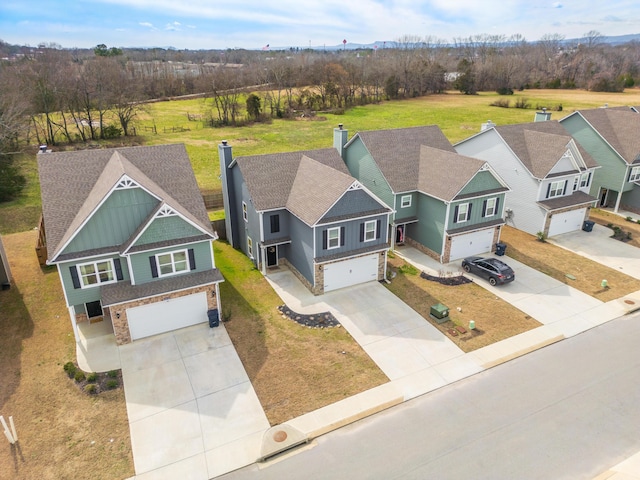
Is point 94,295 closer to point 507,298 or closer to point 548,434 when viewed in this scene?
point 548,434

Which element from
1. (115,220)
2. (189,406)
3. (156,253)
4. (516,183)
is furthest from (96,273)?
(516,183)

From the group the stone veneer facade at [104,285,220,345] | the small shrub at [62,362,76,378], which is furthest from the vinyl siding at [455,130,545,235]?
the small shrub at [62,362,76,378]

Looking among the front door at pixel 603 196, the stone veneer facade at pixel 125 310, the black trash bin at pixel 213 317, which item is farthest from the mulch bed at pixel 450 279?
the front door at pixel 603 196

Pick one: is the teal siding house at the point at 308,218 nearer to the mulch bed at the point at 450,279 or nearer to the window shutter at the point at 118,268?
the mulch bed at the point at 450,279

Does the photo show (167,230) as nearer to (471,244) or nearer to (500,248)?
(471,244)

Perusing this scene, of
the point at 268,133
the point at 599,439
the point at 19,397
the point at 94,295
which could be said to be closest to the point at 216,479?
the point at 19,397

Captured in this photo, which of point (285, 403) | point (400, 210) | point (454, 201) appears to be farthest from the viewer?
point (400, 210)
